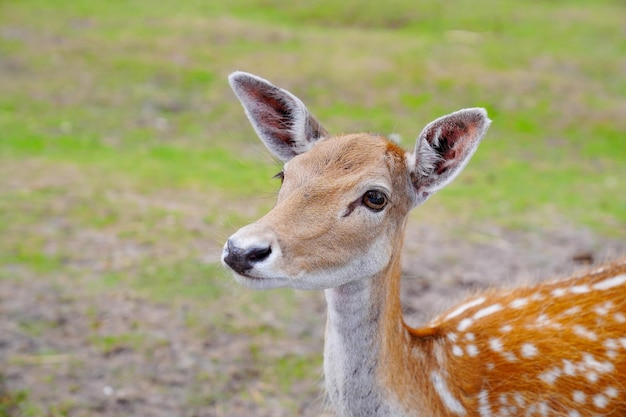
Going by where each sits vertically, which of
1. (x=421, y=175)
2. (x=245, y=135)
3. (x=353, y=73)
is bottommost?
(x=421, y=175)

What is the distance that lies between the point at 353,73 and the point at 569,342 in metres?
8.18

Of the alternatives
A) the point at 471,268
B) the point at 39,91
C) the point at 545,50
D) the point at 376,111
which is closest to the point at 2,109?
the point at 39,91

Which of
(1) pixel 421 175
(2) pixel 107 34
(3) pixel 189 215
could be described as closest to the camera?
(1) pixel 421 175

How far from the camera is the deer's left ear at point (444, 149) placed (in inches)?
122

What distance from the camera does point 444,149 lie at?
10.6 ft

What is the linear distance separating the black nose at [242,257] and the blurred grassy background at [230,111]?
145cm

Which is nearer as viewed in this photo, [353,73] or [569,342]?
[569,342]

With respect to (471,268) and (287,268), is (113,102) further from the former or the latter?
(287,268)

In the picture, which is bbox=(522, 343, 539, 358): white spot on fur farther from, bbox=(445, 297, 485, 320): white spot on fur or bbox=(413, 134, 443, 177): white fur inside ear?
bbox=(413, 134, 443, 177): white fur inside ear

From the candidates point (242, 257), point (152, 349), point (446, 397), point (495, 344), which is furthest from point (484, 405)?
point (152, 349)

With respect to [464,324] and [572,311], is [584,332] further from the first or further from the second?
[464,324]

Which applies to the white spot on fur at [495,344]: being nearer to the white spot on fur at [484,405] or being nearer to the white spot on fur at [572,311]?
the white spot on fur at [484,405]

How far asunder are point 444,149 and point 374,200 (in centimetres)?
40

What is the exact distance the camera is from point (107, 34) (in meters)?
12.3
